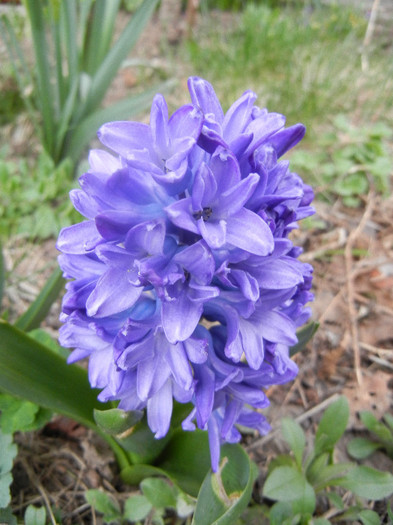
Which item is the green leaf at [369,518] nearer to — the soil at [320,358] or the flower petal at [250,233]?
the soil at [320,358]

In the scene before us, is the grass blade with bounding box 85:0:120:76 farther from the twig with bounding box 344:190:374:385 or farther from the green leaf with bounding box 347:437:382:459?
the green leaf with bounding box 347:437:382:459

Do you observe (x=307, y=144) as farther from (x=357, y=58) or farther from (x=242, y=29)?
(x=242, y=29)

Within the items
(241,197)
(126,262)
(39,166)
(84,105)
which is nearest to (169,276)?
(126,262)

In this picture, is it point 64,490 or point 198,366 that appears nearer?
point 198,366

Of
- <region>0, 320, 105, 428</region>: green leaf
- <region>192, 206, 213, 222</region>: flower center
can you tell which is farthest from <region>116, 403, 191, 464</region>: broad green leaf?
<region>192, 206, 213, 222</region>: flower center

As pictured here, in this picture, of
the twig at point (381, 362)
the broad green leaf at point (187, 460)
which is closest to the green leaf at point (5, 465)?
the broad green leaf at point (187, 460)

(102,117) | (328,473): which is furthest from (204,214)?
(102,117)
